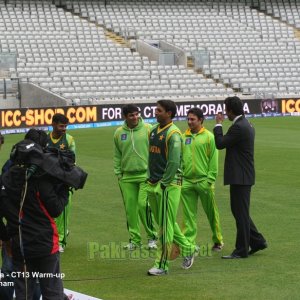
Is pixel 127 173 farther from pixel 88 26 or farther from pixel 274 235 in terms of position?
pixel 88 26

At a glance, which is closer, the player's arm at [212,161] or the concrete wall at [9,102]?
the player's arm at [212,161]

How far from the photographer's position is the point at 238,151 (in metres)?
11.7

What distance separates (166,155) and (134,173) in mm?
1688

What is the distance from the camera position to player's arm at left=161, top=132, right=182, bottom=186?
10562 millimetres

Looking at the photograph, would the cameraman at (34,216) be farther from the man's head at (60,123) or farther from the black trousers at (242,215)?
the man's head at (60,123)

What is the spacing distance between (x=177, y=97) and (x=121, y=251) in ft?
95.2

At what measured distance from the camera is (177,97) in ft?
135

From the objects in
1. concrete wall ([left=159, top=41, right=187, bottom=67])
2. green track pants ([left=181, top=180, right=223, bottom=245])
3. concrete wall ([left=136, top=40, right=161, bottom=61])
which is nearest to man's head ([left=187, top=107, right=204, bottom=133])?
green track pants ([left=181, top=180, right=223, bottom=245])

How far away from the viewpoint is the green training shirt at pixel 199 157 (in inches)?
470

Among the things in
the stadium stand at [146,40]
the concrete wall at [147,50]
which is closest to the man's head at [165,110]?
the stadium stand at [146,40]

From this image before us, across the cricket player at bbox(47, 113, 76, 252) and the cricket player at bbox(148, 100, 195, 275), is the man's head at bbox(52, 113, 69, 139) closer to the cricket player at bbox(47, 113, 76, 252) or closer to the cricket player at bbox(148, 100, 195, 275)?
the cricket player at bbox(47, 113, 76, 252)

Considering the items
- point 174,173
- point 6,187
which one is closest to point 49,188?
point 6,187

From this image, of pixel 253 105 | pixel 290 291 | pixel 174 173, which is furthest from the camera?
pixel 253 105

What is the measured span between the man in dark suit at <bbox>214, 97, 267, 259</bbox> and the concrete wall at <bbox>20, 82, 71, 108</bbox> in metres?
26.7
